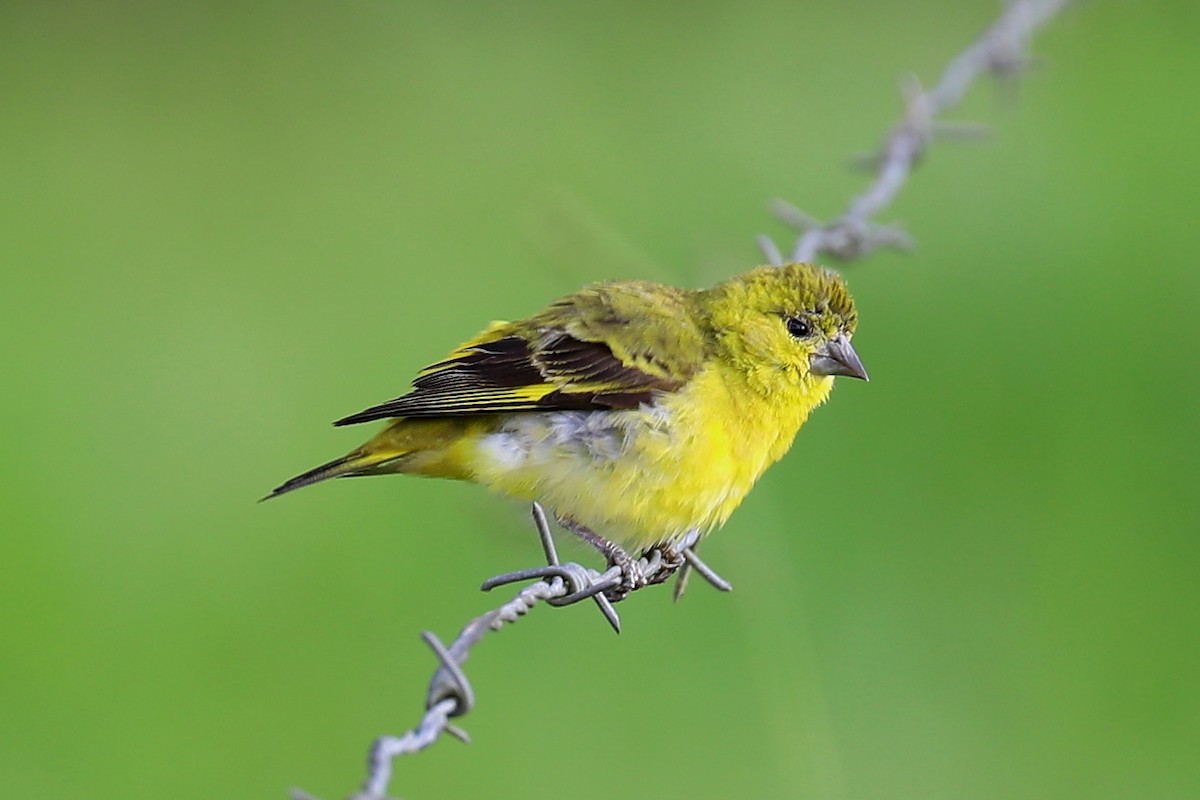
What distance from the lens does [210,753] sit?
526cm

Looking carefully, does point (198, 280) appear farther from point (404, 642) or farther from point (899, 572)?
point (899, 572)

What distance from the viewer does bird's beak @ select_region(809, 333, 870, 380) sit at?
4.69 meters

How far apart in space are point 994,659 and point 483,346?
214 centimetres

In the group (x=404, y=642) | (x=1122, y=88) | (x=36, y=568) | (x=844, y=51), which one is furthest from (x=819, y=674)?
(x=844, y=51)

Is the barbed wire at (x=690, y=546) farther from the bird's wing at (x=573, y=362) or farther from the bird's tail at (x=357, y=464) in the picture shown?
the bird's tail at (x=357, y=464)

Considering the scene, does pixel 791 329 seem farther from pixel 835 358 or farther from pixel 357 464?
pixel 357 464

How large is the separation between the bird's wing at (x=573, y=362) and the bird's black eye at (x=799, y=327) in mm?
269

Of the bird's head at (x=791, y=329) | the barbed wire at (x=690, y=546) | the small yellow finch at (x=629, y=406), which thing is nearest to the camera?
the barbed wire at (x=690, y=546)

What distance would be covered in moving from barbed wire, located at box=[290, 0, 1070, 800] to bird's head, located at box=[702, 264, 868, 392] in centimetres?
11

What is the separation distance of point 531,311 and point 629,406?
341 cm

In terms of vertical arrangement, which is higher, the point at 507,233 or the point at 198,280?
the point at 507,233

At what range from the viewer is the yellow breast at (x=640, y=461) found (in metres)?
4.45

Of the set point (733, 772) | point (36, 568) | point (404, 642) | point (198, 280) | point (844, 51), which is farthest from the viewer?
point (844, 51)

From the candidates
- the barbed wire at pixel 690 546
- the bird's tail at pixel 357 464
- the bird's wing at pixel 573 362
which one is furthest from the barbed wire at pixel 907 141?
the bird's tail at pixel 357 464
